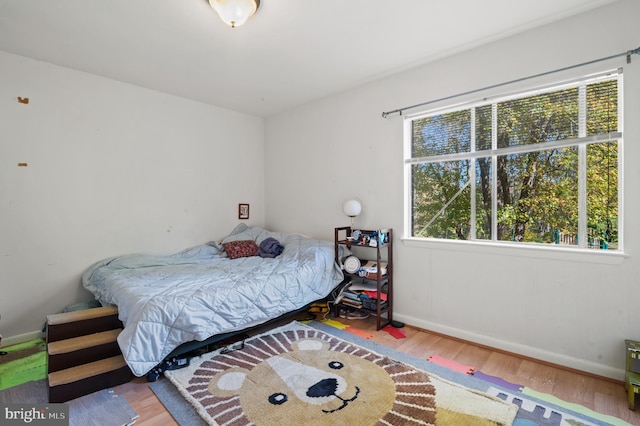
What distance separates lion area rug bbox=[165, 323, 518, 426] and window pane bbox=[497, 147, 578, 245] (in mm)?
1347

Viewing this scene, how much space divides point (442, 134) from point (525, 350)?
1983 millimetres

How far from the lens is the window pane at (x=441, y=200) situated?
2871 millimetres

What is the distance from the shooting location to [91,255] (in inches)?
124

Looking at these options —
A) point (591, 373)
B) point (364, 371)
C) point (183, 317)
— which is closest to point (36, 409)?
point (183, 317)

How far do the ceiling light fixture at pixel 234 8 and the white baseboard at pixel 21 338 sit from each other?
10.6ft

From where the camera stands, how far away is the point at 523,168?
8.34ft

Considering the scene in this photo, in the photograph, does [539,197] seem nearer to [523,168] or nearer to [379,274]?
[523,168]

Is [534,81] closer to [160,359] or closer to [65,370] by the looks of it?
[160,359]

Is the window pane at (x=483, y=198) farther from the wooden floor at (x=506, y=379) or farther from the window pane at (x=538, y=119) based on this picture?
the wooden floor at (x=506, y=379)

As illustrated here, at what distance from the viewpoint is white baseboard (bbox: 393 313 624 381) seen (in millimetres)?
2094

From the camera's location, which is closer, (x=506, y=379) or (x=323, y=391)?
(x=323, y=391)

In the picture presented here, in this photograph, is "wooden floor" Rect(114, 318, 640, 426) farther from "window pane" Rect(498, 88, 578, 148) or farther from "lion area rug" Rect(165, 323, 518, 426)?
"window pane" Rect(498, 88, 578, 148)

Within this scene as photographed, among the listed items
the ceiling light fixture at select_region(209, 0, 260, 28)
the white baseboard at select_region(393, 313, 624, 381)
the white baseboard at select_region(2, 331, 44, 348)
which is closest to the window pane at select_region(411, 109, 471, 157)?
the white baseboard at select_region(393, 313, 624, 381)

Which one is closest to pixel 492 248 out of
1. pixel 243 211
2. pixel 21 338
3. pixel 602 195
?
pixel 602 195
